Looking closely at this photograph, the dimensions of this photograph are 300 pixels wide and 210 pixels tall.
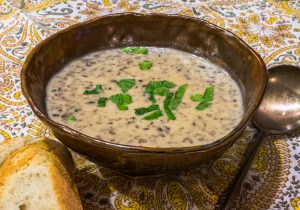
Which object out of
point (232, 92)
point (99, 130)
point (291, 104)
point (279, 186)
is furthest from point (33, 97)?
point (291, 104)

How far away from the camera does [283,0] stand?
3012mm

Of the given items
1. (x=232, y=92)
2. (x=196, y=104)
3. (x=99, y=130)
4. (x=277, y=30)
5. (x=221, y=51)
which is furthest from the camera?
(x=277, y=30)

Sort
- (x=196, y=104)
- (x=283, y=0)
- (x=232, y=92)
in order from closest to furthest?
(x=196, y=104)
(x=232, y=92)
(x=283, y=0)

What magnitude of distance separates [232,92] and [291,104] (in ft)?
1.00

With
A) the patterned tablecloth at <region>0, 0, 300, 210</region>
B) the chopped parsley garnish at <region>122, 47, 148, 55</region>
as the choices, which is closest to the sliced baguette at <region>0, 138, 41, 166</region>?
the patterned tablecloth at <region>0, 0, 300, 210</region>

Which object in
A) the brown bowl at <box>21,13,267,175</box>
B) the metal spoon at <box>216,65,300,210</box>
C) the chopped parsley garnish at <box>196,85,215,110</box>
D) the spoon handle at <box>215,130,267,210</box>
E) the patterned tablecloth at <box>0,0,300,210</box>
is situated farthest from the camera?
the metal spoon at <box>216,65,300,210</box>

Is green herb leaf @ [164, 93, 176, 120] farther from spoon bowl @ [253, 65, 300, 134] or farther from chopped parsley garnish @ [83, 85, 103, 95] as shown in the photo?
spoon bowl @ [253, 65, 300, 134]

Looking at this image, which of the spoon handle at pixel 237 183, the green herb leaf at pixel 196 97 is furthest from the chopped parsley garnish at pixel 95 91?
the spoon handle at pixel 237 183

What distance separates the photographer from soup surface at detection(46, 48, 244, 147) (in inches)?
64.2

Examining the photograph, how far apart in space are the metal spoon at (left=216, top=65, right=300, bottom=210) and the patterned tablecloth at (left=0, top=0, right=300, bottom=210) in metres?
0.05

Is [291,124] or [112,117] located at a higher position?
[112,117]

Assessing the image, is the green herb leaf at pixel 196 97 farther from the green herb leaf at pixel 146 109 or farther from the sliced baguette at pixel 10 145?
the sliced baguette at pixel 10 145

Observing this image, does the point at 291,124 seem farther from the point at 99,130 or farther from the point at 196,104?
the point at 99,130

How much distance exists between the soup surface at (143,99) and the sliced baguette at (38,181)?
0.15 metres
